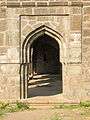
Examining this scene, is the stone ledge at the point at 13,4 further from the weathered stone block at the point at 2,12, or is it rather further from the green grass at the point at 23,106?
the green grass at the point at 23,106

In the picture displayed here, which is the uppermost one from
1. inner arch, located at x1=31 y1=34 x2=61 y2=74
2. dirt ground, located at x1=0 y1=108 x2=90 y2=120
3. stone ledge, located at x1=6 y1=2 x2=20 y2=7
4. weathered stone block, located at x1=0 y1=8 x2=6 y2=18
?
stone ledge, located at x1=6 y1=2 x2=20 y2=7

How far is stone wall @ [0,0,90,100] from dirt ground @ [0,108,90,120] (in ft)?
3.84

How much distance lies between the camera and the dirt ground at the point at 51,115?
8711mm

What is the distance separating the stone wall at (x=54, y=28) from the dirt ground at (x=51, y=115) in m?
1.17

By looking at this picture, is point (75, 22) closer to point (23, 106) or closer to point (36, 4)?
point (36, 4)

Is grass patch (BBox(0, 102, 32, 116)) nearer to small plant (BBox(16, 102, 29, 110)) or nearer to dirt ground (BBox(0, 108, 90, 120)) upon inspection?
small plant (BBox(16, 102, 29, 110))

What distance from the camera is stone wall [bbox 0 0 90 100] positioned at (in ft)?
34.8

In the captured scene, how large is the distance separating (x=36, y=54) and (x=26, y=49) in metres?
12.4

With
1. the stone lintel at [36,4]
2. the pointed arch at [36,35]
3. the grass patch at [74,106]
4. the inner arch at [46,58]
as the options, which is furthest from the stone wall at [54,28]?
the inner arch at [46,58]

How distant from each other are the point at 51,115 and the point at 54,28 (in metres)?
2.90

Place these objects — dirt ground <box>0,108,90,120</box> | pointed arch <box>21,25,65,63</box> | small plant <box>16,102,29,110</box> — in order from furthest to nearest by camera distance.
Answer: pointed arch <box>21,25,65,63</box>, small plant <box>16,102,29,110</box>, dirt ground <box>0,108,90,120</box>

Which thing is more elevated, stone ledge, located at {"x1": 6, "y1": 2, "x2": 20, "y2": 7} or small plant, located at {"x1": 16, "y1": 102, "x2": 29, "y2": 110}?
stone ledge, located at {"x1": 6, "y1": 2, "x2": 20, "y2": 7}

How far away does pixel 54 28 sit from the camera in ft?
35.1

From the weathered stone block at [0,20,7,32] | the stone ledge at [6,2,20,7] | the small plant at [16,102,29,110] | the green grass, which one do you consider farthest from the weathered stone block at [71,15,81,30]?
the small plant at [16,102,29,110]
